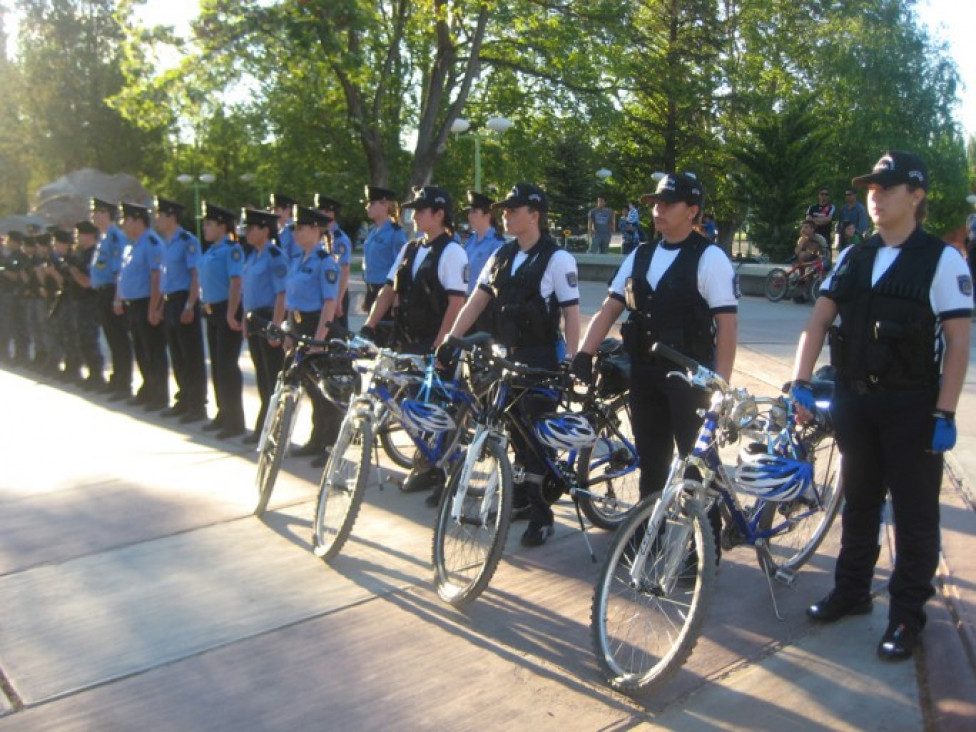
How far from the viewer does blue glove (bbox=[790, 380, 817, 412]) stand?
4.09 meters

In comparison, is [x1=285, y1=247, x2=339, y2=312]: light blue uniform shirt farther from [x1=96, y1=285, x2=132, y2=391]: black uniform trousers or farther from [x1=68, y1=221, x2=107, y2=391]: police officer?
[x1=68, y1=221, x2=107, y2=391]: police officer

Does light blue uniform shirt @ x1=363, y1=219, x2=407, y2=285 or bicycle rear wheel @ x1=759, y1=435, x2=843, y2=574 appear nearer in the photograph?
bicycle rear wheel @ x1=759, y1=435, x2=843, y2=574

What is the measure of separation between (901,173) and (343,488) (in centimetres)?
293

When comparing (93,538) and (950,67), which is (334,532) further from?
(950,67)

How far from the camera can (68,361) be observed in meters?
12.2

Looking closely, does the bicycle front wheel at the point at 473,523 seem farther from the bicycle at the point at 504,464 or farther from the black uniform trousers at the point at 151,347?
the black uniform trousers at the point at 151,347

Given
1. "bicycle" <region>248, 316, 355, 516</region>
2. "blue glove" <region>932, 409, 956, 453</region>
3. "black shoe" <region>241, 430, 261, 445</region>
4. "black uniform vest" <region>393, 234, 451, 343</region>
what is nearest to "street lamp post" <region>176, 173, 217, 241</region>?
"black shoe" <region>241, 430, 261, 445</region>

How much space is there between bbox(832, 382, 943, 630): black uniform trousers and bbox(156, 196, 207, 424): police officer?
636 cm

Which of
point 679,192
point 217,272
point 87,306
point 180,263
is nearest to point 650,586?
point 679,192

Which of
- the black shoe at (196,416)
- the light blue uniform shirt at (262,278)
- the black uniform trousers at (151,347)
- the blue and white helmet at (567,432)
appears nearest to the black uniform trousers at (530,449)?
A: the blue and white helmet at (567,432)

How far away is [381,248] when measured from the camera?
9469 millimetres

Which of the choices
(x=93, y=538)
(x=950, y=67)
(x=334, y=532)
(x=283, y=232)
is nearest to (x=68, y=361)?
(x=283, y=232)

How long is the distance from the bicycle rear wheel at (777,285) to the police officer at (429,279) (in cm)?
1271

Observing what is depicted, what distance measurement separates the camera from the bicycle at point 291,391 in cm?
600
